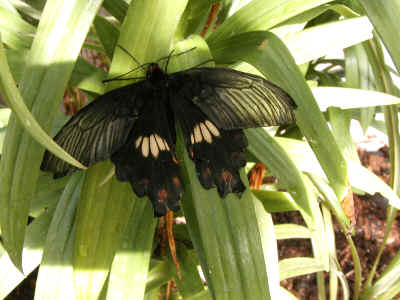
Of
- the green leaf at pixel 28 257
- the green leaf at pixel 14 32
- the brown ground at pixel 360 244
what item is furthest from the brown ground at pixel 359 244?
the green leaf at pixel 14 32

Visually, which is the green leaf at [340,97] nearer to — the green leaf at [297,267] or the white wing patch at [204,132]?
the white wing patch at [204,132]

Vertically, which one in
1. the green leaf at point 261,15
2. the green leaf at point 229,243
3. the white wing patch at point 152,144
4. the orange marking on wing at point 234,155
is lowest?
the green leaf at point 229,243

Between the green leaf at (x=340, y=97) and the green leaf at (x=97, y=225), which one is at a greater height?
the green leaf at (x=340, y=97)

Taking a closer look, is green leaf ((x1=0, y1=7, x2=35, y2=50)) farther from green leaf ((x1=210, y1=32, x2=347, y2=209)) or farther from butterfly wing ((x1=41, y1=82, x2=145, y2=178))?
green leaf ((x1=210, y1=32, x2=347, y2=209))

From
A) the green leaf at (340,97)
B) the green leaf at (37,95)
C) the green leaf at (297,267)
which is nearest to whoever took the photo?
the green leaf at (37,95)

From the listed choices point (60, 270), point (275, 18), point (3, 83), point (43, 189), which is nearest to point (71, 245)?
point (60, 270)

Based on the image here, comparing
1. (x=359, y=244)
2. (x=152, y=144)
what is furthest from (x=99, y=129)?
(x=359, y=244)
